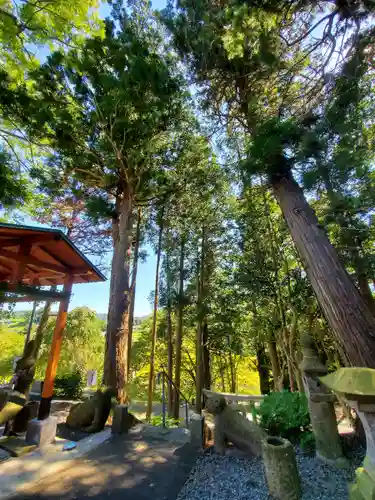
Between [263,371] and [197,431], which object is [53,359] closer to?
[197,431]

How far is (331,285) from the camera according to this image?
3223 mm

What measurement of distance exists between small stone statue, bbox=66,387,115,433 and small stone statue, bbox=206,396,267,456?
204 centimetres

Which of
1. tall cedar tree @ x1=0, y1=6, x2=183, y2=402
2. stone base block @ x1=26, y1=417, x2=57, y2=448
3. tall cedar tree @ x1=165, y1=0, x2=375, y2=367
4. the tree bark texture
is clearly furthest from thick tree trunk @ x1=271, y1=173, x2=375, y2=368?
the tree bark texture

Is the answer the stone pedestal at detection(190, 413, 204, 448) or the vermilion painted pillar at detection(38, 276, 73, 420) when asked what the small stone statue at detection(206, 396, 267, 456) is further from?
the vermilion painted pillar at detection(38, 276, 73, 420)

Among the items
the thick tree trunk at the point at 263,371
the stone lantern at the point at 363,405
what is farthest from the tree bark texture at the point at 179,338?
the stone lantern at the point at 363,405

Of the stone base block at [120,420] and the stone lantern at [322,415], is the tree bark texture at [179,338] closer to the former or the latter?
the stone base block at [120,420]

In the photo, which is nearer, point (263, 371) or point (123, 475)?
point (123, 475)

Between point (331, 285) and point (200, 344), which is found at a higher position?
point (331, 285)

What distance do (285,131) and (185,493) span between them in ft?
14.5

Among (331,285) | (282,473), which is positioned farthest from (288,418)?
(331,285)

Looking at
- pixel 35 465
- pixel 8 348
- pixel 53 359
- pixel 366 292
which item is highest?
pixel 366 292

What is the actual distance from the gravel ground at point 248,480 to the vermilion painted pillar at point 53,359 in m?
2.30

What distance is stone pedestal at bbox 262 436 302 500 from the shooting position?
2.14m

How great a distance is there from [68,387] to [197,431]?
797 centimetres
